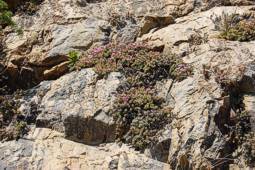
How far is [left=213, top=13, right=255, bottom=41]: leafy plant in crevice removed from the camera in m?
12.3

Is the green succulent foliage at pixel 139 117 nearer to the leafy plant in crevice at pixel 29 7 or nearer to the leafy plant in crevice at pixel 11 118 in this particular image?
the leafy plant in crevice at pixel 11 118

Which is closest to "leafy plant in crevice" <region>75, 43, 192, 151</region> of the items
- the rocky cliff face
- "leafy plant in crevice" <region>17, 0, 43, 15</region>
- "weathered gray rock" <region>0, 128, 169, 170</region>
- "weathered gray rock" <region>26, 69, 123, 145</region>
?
the rocky cliff face

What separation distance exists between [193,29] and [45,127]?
5436 mm

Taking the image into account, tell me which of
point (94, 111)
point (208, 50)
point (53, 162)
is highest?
point (208, 50)

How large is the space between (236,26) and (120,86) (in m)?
4.04

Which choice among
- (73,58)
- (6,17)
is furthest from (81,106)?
(6,17)

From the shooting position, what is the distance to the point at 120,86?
38.2ft

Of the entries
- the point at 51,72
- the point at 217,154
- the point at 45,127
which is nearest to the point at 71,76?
the point at 51,72

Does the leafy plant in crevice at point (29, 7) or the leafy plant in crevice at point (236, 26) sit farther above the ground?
the leafy plant in crevice at point (29, 7)

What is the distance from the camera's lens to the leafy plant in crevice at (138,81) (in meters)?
10.7

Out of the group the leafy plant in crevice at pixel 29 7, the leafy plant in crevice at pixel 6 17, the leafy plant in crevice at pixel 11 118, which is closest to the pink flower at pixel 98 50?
the leafy plant in crevice at pixel 11 118

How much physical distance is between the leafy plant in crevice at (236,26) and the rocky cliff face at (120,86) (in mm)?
53

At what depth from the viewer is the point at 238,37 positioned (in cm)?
1225

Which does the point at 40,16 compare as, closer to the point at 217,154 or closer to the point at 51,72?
the point at 51,72
